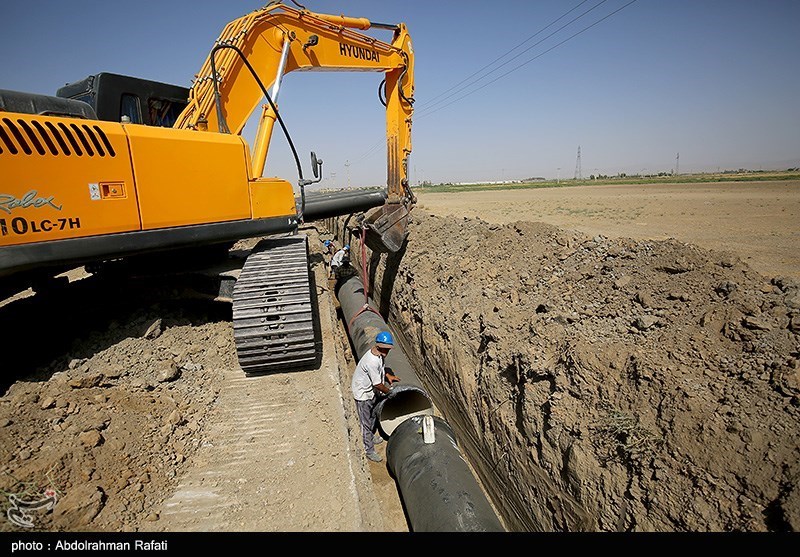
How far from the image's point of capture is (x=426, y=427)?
4.32 metres

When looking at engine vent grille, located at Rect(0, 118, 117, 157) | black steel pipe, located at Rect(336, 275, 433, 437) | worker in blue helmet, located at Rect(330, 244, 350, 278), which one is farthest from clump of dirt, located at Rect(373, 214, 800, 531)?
worker in blue helmet, located at Rect(330, 244, 350, 278)

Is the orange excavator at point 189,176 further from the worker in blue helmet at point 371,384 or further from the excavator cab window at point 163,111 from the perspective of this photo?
the worker in blue helmet at point 371,384

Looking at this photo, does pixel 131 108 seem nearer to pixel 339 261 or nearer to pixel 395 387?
pixel 395 387

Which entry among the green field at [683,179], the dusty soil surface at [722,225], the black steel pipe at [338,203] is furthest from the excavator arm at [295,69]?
the green field at [683,179]

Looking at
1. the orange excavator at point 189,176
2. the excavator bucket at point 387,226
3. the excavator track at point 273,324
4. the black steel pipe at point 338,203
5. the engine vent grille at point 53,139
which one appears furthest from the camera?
the black steel pipe at point 338,203

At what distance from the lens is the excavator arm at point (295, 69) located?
17.6 ft

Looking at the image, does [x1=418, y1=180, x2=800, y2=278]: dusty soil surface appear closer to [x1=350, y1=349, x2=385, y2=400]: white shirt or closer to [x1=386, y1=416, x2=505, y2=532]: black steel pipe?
[x1=386, y1=416, x2=505, y2=532]: black steel pipe

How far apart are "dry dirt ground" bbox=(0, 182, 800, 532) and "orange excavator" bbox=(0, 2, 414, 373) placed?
845 mm

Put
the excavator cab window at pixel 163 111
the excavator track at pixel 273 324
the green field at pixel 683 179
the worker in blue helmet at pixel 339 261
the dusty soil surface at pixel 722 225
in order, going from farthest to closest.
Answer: the green field at pixel 683 179
the dusty soil surface at pixel 722 225
the worker in blue helmet at pixel 339 261
the excavator cab window at pixel 163 111
the excavator track at pixel 273 324

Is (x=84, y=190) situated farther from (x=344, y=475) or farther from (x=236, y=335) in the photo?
(x=344, y=475)

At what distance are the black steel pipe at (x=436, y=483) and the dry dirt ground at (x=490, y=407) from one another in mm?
395
